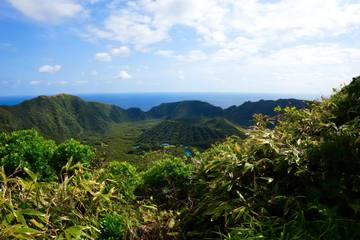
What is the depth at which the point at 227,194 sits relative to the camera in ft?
15.0

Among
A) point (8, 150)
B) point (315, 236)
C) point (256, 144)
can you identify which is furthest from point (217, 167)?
point (8, 150)

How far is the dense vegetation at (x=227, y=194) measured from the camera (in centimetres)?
386

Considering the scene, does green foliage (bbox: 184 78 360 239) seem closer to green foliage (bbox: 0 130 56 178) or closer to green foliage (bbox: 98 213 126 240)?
green foliage (bbox: 98 213 126 240)

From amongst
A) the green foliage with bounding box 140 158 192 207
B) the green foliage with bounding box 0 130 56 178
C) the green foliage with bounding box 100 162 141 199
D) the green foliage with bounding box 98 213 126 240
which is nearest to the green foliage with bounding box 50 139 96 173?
the green foliage with bounding box 0 130 56 178

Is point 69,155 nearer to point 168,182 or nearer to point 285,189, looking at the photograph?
point 168,182

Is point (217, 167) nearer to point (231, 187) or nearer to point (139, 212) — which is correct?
point (231, 187)

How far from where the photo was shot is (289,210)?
4.06 metres

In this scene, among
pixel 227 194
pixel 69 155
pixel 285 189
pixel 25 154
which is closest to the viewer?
→ pixel 285 189

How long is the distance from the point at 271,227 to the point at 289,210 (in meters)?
0.43

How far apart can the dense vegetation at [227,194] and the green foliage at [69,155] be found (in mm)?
165

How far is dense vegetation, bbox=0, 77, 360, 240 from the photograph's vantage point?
3859mm

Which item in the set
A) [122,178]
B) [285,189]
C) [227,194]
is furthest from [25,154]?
[285,189]

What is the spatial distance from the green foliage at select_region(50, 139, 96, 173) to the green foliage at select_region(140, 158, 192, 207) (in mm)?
1217

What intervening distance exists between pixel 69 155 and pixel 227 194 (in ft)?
11.0
